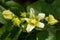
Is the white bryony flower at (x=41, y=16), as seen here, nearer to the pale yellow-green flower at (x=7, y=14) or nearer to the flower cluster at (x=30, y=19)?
the flower cluster at (x=30, y=19)

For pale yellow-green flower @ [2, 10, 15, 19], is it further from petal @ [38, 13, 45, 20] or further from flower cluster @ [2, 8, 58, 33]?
petal @ [38, 13, 45, 20]

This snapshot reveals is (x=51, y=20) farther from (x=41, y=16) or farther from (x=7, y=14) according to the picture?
(x=7, y=14)

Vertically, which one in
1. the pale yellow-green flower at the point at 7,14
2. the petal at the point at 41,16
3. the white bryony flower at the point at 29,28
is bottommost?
the white bryony flower at the point at 29,28

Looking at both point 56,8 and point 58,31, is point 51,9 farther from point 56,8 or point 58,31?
point 58,31

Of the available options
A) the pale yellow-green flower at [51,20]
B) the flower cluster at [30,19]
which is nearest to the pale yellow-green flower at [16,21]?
the flower cluster at [30,19]

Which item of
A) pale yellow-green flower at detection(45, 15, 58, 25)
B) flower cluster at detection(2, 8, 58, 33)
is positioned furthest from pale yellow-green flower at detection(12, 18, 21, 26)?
pale yellow-green flower at detection(45, 15, 58, 25)

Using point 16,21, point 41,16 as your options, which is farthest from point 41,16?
point 16,21

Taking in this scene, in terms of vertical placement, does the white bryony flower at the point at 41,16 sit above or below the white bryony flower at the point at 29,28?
above

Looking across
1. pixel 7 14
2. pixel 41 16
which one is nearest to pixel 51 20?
pixel 41 16

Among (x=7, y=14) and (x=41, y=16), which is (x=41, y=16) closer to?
(x=41, y=16)
